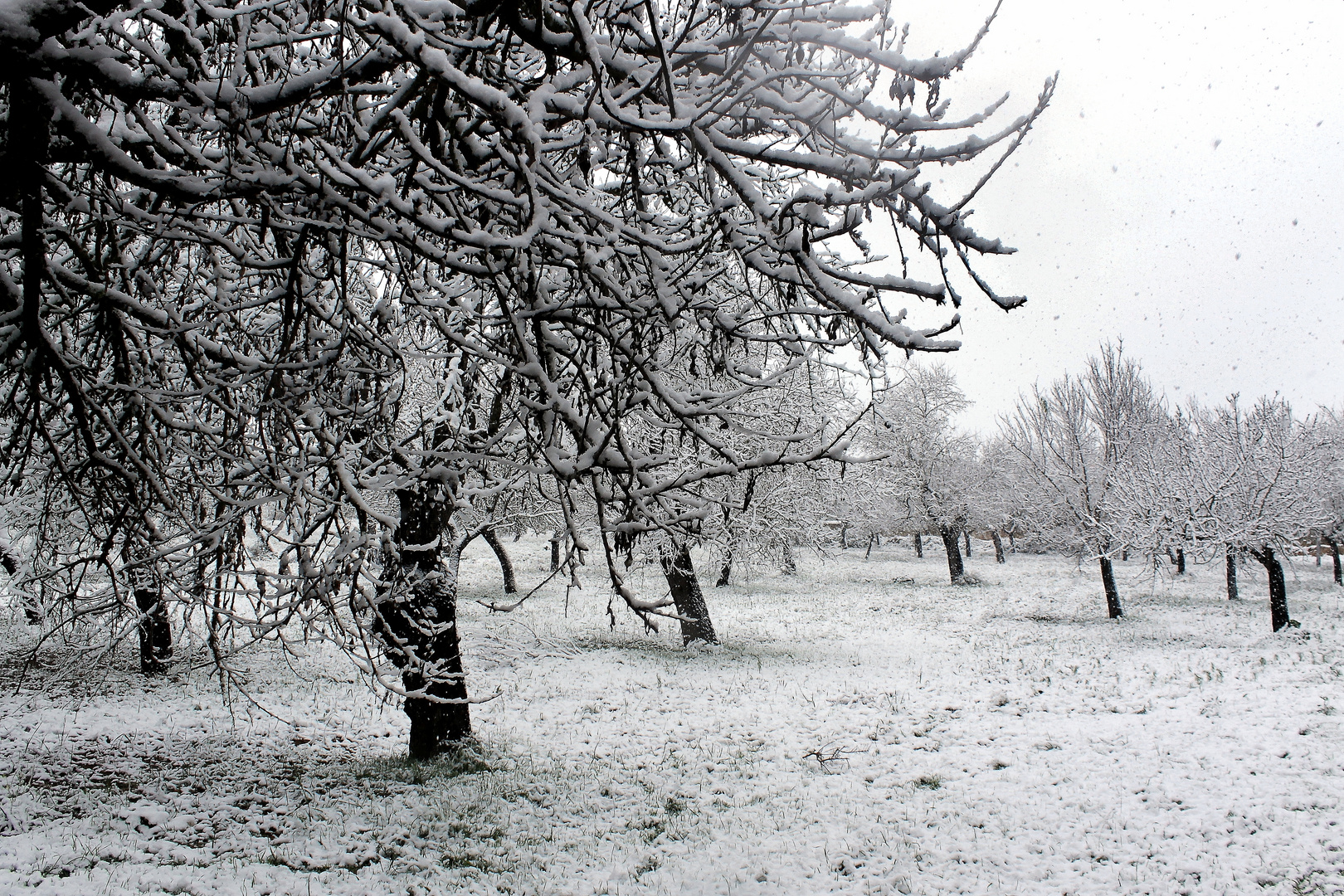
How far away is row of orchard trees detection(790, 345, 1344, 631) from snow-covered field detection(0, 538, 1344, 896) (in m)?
3.58

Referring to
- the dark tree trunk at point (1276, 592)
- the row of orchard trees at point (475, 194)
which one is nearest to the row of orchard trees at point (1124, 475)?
the dark tree trunk at point (1276, 592)

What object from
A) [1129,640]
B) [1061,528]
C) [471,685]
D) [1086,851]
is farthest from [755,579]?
[1086,851]

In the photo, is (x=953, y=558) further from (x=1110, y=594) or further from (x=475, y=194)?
(x=475, y=194)

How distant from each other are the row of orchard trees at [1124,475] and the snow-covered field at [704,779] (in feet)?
11.8

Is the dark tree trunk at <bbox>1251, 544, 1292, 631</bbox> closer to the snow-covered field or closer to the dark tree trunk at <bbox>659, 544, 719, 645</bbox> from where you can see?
the snow-covered field

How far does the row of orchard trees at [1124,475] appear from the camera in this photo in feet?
54.8

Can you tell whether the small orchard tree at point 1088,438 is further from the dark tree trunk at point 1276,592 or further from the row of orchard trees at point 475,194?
the row of orchard trees at point 475,194

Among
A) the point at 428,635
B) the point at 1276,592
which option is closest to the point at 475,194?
the point at 428,635

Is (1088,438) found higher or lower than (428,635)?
higher

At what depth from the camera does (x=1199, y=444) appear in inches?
816

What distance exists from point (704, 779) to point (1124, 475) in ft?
58.5

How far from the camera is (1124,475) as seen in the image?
20.4 meters

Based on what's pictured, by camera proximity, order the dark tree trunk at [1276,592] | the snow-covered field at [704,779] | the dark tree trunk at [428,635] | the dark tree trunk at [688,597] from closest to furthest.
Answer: the snow-covered field at [704,779] → the dark tree trunk at [428,635] → the dark tree trunk at [688,597] → the dark tree trunk at [1276,592]

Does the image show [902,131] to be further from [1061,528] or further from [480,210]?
[1061,528]
